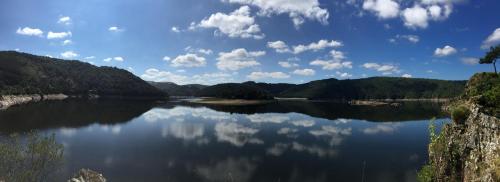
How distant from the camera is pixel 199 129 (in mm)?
82750

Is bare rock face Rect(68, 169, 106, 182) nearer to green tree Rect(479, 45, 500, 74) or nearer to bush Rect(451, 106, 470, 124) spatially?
bush Rect(451, 106, 470, 124)

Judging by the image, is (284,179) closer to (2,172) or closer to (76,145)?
(2,172)

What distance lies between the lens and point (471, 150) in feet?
92.5

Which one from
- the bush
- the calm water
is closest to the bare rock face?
the calm water

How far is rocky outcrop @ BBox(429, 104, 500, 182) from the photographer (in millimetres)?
24031

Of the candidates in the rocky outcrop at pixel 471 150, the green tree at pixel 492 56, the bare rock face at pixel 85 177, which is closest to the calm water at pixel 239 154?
the rocky outcrop at pixel 471 150

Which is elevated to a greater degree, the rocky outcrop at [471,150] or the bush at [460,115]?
the bush at [460,115]

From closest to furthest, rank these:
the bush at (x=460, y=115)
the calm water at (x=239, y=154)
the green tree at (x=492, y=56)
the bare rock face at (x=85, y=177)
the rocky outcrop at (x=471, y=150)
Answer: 1. the rocky outcrop at (x=471, y=150)
2. the bare rock face at (x=85, y=177)
3. the bush at (x=460, y=115)
4. the calm water at (x=239, y=154)
5. the green tree at (x=492, y=56)

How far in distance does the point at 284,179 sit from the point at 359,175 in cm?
942

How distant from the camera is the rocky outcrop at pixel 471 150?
24031 millimetres

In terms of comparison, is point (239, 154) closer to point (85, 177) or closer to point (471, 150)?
point (85, 177)

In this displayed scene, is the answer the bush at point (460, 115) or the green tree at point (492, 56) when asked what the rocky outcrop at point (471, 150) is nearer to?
the bush at point (460, 115)

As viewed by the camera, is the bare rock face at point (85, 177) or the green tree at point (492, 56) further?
the green tree at point (492, 56)

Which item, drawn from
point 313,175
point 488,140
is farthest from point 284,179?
point 488,140
